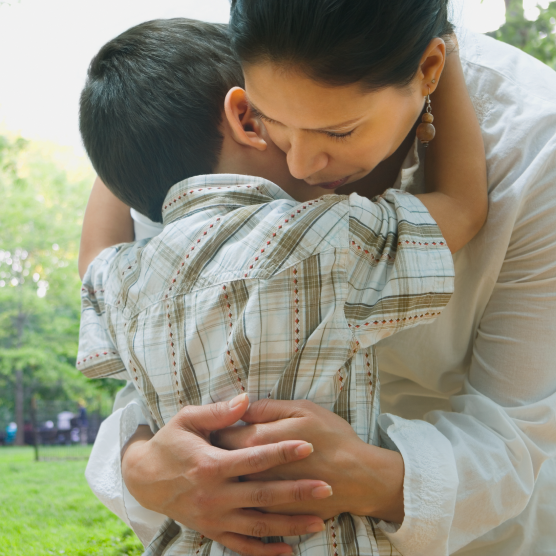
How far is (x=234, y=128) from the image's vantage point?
107cm

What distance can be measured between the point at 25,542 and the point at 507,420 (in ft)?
3.61

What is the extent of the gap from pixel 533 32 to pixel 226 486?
2642mm

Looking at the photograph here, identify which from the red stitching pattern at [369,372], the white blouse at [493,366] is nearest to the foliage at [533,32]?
the white blouse at [493,366]

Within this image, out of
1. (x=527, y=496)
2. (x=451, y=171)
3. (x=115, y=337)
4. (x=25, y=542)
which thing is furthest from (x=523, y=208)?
(x=25, y=542)

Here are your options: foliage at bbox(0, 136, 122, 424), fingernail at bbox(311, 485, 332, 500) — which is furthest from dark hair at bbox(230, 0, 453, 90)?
foliage at bbox(0, 136, 122, 424)

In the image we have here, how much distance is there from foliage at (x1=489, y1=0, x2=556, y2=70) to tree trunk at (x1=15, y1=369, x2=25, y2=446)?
3.48m

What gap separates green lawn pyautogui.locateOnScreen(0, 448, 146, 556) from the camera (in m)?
1.34

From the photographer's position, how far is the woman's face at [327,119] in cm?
87

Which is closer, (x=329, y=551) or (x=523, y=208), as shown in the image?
(x=329, y=551)

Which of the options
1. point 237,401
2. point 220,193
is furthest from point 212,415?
point 220,193

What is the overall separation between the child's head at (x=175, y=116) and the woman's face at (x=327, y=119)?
101mm

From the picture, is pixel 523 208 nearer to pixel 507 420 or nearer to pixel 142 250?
pixel 507 420

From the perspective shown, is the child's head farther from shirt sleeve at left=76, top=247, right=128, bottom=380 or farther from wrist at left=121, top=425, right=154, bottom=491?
wrist at left=121, top=425, right=154, bottom=491

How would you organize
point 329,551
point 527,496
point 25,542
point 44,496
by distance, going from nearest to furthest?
point 329,551, point 527,496, point 25,542, point 44,496
